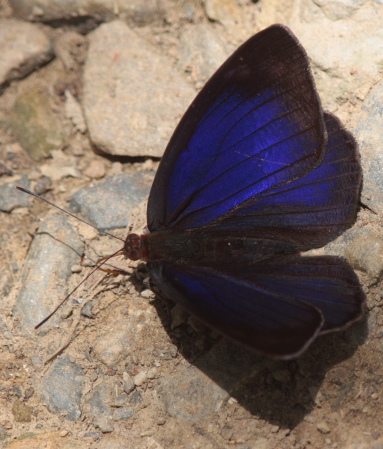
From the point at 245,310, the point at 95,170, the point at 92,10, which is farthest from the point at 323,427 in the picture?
the point at 92,10

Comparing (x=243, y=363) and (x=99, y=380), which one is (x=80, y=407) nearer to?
(x=99, y=380)

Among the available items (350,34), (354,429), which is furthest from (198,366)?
(350,34)

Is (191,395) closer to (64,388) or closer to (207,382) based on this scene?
(207,382)

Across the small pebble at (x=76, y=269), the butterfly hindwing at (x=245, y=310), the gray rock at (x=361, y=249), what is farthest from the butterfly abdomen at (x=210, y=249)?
the small pebble at (x=76, y=269)

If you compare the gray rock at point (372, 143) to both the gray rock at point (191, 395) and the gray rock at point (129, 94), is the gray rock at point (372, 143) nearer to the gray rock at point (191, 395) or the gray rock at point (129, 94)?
the gray rock at point (129, 94)

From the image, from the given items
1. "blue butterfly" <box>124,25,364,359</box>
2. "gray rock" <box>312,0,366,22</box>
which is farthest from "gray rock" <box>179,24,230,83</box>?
"blue butterfly" <box>124,25,364,359</box>

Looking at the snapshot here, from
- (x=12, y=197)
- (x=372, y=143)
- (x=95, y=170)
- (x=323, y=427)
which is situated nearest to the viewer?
(x=323, y=427)

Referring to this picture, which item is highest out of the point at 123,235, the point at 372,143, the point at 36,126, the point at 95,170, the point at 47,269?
the point at 372,143

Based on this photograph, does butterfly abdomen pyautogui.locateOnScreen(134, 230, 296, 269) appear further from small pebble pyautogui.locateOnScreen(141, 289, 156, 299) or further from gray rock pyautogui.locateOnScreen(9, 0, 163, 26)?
gray rock pyautogui.locateOnScreen(9, 0, 163, 26)
